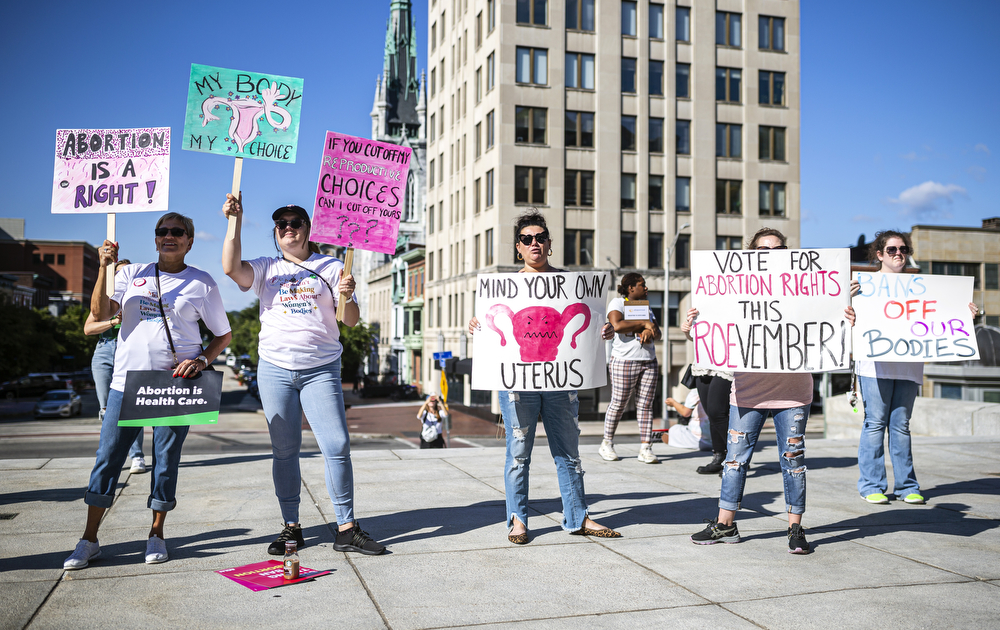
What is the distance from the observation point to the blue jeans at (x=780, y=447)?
5.17m

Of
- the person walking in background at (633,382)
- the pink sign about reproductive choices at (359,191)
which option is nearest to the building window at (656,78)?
the person walking in background at (633,382)

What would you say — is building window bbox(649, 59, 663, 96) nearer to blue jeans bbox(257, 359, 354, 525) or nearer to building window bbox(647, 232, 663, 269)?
building window bbox(647, 232, 663, 269)

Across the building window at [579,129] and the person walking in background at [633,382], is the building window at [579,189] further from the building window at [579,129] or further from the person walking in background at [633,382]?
the person walking in background at [633,382]

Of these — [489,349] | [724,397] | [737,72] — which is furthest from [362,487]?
[737,72]

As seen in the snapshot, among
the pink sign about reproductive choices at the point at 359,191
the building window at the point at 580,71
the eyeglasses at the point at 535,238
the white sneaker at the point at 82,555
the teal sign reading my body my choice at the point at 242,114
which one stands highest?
the building window at the point at 580,71

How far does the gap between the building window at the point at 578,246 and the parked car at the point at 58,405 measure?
2575 cm

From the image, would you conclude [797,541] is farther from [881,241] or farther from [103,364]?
[103,364]

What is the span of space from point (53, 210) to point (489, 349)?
10.3ft

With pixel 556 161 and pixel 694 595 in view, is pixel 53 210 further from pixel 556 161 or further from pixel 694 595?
pixel 556 161

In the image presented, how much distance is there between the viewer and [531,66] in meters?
44.9

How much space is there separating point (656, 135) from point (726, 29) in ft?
25.9

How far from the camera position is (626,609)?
3.94 meters

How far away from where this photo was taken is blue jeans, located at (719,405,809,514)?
204 inches

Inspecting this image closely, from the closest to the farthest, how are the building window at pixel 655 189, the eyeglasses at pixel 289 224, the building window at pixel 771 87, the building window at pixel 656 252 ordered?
the eyeglasses at pixel 289 224 → the building window at pixel 655 189 → the building window at pixel 656 252 → the building window at pixel 771 87
